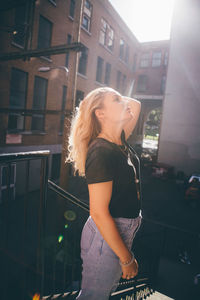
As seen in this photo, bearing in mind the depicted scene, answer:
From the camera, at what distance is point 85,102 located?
150 cm

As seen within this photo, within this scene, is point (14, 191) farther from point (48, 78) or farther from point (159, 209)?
point (159, 209)

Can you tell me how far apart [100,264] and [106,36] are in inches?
811

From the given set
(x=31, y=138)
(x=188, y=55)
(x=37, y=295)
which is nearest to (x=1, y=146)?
(x=31, y=138)

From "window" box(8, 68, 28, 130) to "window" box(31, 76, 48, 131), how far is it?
824 mm

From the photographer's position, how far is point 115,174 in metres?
1.32

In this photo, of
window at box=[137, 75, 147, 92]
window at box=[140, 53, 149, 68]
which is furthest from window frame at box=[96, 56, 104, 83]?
window at box=[140, 53, 149, 68]

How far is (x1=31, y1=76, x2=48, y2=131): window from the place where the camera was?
1196 cm

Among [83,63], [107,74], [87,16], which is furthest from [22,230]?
[107,74]

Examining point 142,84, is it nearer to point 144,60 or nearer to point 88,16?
point 144,60

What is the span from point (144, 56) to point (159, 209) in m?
26.4

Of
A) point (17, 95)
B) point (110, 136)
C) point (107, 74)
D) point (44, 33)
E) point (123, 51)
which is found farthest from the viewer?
point (123, 51)

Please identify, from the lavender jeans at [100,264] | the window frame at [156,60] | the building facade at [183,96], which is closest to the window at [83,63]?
the building facade at [183,96]

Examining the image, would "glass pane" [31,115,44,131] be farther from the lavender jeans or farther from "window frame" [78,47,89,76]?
the lavender jeans

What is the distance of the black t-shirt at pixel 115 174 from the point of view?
122 cm
